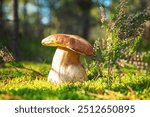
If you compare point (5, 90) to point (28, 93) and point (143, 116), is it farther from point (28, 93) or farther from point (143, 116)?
point (143, 116)

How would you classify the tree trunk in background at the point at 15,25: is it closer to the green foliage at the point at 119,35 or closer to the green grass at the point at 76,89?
the green grass at the point at 76,89

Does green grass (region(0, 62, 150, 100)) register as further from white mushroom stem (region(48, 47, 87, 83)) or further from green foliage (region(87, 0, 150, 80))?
green foliage (region(87, 0, 150, 80))

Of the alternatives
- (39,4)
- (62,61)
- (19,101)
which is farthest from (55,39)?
(39,4)

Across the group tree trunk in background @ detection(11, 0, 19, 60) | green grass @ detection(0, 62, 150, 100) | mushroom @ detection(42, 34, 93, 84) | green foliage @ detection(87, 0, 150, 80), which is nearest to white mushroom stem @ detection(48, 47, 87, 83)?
mushroom @ detection(42, 34, 93, 84)

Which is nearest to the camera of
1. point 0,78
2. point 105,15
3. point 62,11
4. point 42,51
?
point 105,15

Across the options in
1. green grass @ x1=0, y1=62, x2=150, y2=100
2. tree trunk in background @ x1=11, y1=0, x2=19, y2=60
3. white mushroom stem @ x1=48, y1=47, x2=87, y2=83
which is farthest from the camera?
tree trunk in background @ x1=11, y1=0, x2=19, y2=60

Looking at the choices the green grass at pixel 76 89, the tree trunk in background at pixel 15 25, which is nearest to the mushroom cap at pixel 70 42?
the green grass at pixel 76 89

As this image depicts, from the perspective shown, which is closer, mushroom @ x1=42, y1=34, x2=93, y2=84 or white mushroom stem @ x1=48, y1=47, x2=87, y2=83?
mushroom @ x1=42, y1=34, x2=93, y2=84
